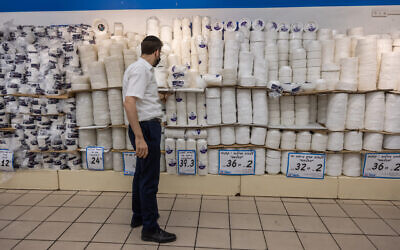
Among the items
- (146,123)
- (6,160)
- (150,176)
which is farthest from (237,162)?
(6,160)

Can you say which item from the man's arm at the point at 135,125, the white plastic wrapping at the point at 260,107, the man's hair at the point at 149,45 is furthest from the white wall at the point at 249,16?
the man's arm at the point at 135,125

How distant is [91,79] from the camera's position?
3.02 metres

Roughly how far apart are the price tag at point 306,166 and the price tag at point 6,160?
10.8ft

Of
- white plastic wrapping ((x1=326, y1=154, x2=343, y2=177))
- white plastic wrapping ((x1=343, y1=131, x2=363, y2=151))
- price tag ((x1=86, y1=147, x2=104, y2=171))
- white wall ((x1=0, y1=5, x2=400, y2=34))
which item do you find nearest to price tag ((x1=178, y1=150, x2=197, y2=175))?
price tag ((x1=86, y1=147, x2=104, y2=171))

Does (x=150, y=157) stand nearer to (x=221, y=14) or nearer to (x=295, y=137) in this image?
(x=295, y=137)

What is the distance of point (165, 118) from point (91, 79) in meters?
0.93

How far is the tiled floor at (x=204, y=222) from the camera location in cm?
229

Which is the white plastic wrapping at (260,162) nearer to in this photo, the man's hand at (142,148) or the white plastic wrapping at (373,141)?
the white plastic wrapping at (373,141)

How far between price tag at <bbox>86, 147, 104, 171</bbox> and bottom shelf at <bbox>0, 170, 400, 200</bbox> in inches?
3.1

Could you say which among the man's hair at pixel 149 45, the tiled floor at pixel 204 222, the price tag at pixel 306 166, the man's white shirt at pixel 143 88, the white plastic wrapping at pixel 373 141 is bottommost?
the tiled floor at pixel 204 222

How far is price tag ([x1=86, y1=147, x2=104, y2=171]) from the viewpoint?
10.4ft

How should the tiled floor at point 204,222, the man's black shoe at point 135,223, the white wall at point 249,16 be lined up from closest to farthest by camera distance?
the tiled floor at point 204,222
the man's black shoe at point 135,223
the white wall at point 249,16

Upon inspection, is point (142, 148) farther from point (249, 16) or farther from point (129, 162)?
point (249, 16)

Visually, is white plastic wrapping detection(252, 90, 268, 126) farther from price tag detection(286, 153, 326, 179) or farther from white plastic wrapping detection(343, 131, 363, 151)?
white plastic wrapping detection(343, 131, 363, 151)
